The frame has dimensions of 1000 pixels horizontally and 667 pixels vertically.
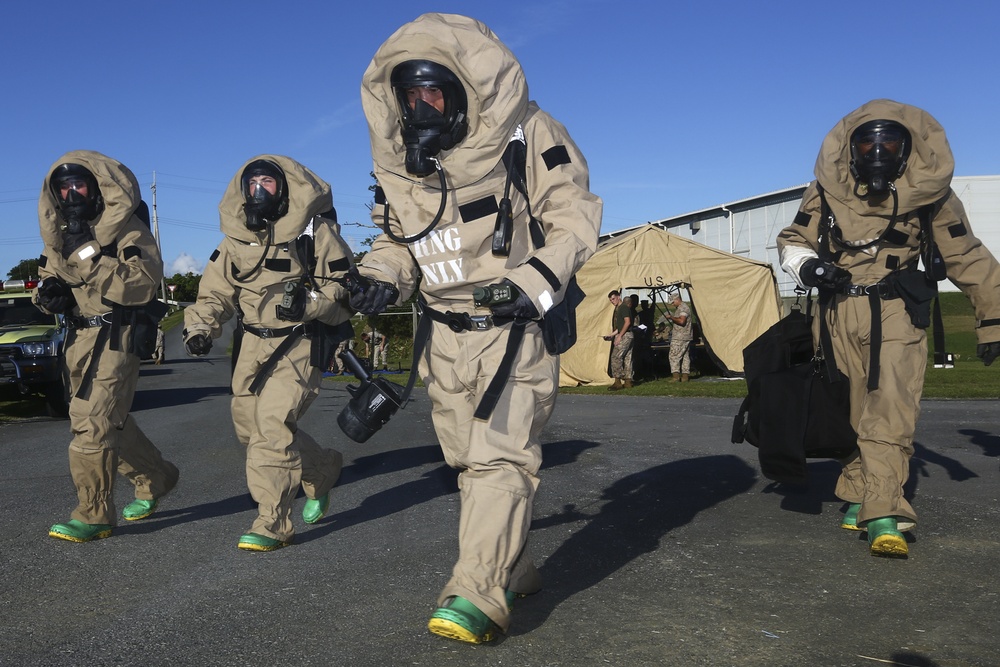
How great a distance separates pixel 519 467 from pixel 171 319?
84510mm

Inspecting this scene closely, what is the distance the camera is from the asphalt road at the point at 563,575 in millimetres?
3471

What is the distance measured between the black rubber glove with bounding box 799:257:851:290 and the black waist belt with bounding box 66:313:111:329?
375 centimetres

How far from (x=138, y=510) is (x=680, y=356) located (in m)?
14.0

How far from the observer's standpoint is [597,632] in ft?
11.8

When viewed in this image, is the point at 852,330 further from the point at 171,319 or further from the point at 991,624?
the point at 171,319

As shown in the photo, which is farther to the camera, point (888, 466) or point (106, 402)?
point (106, 402)

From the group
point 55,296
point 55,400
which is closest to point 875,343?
point 55,296

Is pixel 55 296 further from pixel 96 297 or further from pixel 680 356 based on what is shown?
pixel 680 356

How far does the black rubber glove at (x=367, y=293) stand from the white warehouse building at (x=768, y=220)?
4207 cm

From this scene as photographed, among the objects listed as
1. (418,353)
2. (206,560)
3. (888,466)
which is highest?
(418,353)

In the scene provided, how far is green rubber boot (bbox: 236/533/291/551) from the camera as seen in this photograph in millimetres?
5141

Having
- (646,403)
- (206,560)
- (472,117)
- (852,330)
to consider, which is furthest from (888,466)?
(646,403)

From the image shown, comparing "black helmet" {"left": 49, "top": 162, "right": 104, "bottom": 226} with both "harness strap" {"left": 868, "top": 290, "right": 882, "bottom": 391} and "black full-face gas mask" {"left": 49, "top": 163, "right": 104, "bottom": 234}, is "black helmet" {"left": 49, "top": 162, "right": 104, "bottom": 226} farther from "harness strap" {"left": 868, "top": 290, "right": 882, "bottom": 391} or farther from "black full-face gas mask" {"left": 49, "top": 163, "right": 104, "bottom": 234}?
"harness strap" {"left": 868, "top": 290, "right": 882, "bottom": 391}

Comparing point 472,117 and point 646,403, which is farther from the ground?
point 472,117
